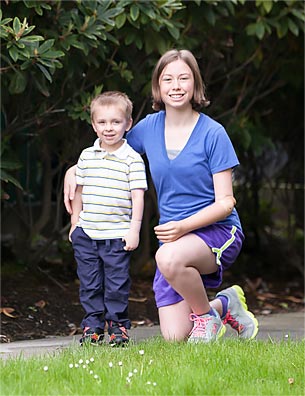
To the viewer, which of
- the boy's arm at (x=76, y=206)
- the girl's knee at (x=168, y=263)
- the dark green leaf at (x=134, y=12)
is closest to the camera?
the girl's knee at (x=168, y=263)

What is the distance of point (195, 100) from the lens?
539 centimetres

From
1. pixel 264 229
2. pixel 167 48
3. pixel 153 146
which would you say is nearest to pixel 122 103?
pixel 153 146

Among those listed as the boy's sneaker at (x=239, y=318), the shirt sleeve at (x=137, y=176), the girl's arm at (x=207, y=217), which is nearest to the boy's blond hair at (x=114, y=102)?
the shirt sleeve at (x=137, y=176)

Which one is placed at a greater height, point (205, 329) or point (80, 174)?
point (80, 174)

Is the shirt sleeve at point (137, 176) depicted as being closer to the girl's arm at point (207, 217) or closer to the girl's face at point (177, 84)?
the girl's arm at point (207, 217)

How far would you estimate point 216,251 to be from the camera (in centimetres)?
524

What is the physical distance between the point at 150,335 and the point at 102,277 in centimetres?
84

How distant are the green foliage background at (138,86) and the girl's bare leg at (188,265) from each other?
4.49ft

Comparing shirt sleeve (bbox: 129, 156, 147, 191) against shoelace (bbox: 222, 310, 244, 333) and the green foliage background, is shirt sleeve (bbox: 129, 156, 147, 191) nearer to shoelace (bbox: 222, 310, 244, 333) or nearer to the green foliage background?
the green foliage background

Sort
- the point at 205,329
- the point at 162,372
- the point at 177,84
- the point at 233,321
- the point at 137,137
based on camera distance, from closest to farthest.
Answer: the point at 162,372
the point at 205,329
the point at 177,84
the point at 137,137
the point at 233,321

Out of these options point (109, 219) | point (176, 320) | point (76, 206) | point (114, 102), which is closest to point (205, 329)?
point (176, 320)

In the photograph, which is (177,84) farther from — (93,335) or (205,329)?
(93,335)

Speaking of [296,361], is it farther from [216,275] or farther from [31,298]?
[31,298]

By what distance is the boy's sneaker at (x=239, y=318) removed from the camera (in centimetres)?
561
